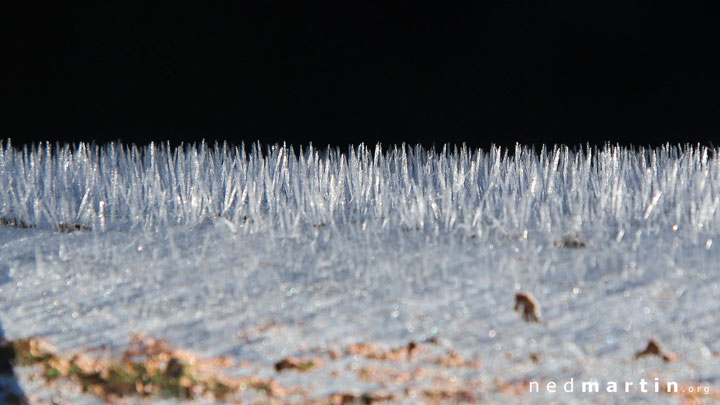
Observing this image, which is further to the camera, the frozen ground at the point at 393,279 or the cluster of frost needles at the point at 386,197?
the cluster of frost needles at the point at 386,197

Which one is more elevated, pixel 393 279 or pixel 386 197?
pixel 386 197

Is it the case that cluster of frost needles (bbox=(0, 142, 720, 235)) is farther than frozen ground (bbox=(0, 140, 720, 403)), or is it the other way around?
cluster of frost needles (bbox=(0, 142, 720, 235))

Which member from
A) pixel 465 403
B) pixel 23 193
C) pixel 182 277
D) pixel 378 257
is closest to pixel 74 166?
A: pixel 23 193

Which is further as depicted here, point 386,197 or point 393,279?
point 386,197

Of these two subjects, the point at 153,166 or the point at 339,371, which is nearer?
the point at 339,371

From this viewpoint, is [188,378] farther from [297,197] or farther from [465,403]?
[297,197]
